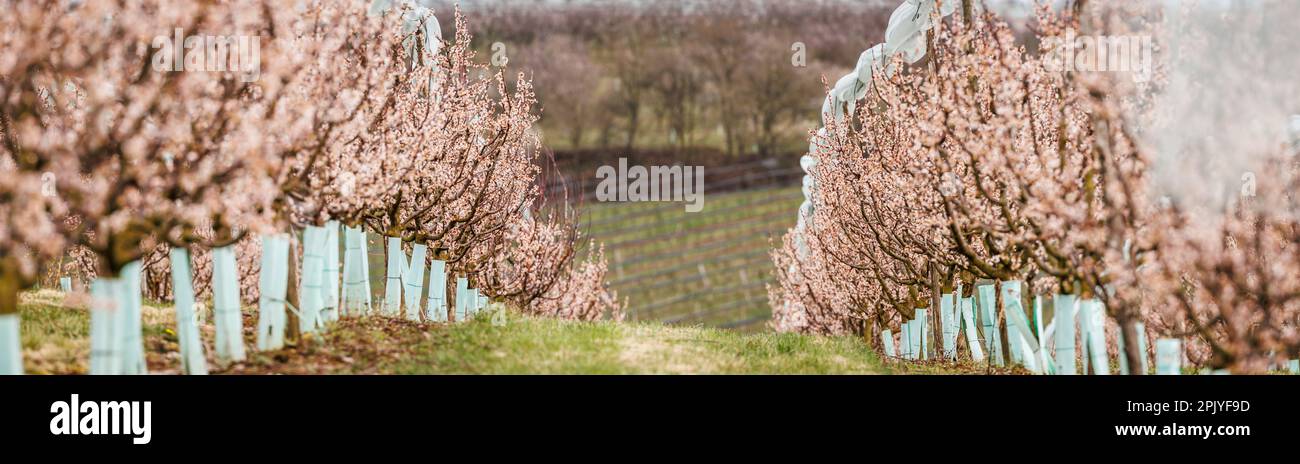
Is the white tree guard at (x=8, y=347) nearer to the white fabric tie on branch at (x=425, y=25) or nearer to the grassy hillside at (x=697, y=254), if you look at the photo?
the white fabric tie on branch at (x=425, y=25)

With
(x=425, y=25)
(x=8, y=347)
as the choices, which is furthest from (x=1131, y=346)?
(x=425, y=25)

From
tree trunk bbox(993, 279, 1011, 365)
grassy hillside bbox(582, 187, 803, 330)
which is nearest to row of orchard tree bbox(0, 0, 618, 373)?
tree trunk bbox(993, 279, 1011, 365)

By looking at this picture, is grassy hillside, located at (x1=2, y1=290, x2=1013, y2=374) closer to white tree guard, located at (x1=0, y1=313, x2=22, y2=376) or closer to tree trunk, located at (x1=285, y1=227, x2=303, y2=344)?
tree trunk, located at (x1=285, y1=227, x2=303, y2=344)

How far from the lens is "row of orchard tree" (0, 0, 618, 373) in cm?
745

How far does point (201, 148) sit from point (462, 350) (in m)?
4.26

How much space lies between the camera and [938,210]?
12719 millimetres

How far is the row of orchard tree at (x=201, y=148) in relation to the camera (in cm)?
745

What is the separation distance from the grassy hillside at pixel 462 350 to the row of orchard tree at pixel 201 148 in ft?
2.01

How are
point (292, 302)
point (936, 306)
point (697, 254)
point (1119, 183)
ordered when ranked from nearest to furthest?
point (1119, 183) < point (292, 302) < point (936, 306) < point (697, 254)

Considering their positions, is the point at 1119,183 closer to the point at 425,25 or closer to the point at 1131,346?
the point at 1131,346

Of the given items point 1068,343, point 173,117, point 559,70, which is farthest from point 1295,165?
point 559,70

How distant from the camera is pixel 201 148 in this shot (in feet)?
27.3
